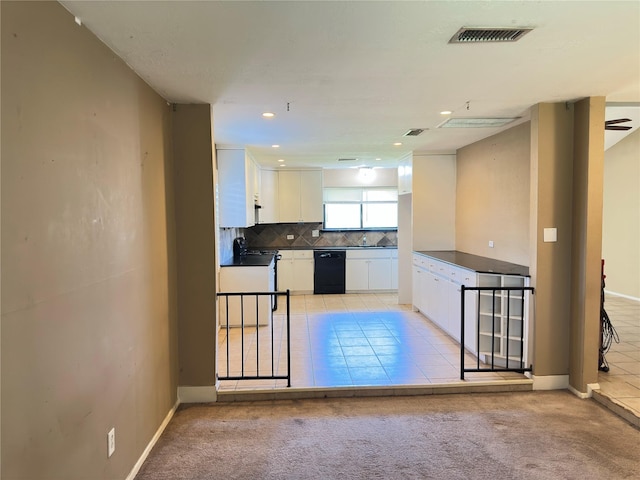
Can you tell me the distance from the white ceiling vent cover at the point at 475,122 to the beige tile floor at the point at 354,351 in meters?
2.35

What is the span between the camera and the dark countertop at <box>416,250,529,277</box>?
3.80m

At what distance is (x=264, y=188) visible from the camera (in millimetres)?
7125

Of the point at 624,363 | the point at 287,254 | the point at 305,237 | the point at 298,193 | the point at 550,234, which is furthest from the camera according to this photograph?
the point at 305,237

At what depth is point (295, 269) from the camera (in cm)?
748

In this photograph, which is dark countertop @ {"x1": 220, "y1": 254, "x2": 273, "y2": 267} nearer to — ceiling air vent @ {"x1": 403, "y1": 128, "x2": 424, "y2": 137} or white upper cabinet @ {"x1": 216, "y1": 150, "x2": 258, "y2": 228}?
white upper cabinet @ {"x1": 216, "y1": 150, "x2": 258, "y2": 228}

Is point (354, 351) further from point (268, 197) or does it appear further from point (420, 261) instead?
point (268, 197)

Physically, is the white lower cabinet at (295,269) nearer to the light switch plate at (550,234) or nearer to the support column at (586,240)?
the light switch plate at (550,234)

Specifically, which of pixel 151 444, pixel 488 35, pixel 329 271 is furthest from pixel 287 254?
pixel 488 35

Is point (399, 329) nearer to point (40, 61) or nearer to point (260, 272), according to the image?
point (260, 272)

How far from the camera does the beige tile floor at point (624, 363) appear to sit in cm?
310

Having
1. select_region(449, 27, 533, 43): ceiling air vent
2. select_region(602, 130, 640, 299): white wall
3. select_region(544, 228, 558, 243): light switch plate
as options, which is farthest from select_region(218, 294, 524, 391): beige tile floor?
select_region(602, 130, 640, 299): white wall

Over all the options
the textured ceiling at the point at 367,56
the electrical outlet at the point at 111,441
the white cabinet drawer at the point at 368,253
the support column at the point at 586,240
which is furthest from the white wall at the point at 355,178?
the electrical outlet at the point at 111,441

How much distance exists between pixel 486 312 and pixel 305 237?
4.57m

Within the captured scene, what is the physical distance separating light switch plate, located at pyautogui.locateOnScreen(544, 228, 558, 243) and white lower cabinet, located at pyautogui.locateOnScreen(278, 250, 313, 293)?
463 cm
